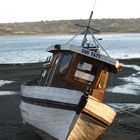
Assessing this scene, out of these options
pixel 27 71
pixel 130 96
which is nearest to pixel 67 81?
pixel 130 96

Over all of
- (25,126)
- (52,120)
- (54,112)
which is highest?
(54,112)

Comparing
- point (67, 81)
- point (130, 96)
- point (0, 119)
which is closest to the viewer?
point (67, 81)

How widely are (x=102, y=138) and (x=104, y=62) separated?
2.85 metres

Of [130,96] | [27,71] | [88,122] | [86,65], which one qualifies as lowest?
[27,71]

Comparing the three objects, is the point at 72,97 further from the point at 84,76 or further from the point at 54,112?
Answer: the point at 84,76

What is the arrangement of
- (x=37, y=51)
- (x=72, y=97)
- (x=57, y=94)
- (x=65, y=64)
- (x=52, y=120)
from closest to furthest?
(x=72, y=97), (x=57, y=94), (x=52, y=120), (x=65, y=64), (x=37, y=51)


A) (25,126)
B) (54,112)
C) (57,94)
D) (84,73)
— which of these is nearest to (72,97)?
(57,94)

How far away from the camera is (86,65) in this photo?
15977mm

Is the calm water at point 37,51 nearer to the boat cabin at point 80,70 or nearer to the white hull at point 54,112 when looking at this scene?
the boat cabin at point 80,70

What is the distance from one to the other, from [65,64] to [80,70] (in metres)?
0.59

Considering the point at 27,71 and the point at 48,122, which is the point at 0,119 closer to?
the point at 48,122

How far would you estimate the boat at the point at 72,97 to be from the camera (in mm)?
14609

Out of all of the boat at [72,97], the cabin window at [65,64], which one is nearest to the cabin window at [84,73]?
the boat at [72,97]

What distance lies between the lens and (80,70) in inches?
631
